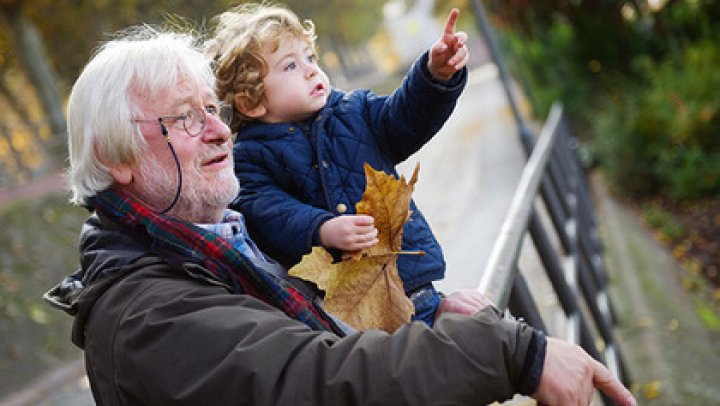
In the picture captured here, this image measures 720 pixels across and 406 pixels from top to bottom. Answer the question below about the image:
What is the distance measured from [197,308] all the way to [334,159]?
0.81 metres

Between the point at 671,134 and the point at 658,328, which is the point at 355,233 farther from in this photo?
the point at 671,134

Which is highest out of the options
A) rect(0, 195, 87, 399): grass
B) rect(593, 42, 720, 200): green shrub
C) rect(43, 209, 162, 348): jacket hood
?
rect(43, 209, 162, 348): jacket hood

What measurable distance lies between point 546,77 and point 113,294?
558 inches

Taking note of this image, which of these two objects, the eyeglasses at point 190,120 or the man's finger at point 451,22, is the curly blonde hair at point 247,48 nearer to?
the eyeglasses at point 190,120

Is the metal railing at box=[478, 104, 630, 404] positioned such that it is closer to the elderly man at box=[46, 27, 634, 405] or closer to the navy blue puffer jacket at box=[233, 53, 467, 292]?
the navy blue puffer jacket at box=[233, 53, 467, 292]

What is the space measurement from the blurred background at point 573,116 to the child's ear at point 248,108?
0.26 meters

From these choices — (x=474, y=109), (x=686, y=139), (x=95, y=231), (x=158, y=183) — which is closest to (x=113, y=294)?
(x=95, y=231)

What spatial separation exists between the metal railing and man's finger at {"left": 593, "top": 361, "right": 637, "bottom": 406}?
61 centimetres

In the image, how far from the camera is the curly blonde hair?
86.0 inches

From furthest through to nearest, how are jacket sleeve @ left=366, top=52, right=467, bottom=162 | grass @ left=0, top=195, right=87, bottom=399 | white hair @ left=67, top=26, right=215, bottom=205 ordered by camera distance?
grass @ left=0, top=195, right=87, bottom=399 < jacket sleeve @ left=366, top=52, right=467, bottom=162 < white hair @ left=67, top=26, right=215, bottom=205

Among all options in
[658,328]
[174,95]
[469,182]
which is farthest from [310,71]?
[469,182]

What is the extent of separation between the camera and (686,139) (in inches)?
346

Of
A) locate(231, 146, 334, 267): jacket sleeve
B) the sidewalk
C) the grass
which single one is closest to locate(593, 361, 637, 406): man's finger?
locate(231, 146, 334, 267): jacket sleeve

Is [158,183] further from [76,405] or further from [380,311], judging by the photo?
[76,405]
